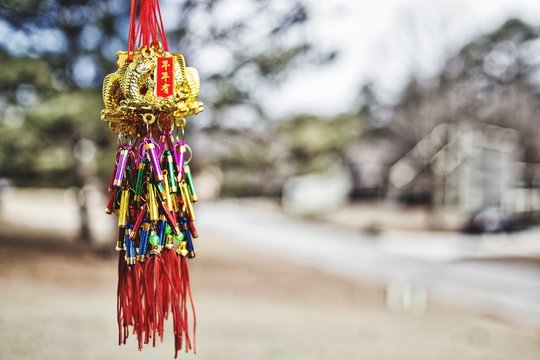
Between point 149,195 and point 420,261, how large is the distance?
46.7 ft

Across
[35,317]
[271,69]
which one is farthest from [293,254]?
[35,317]

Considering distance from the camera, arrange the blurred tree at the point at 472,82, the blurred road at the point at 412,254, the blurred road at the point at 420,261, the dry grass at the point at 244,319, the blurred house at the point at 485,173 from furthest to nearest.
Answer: the blurred house at the point at 485,173
the blurred tree at the point at 472,82
the blurred road at the point at 412,254
the blurred road at the point at 420,261
the dry grass at the point at 244,319

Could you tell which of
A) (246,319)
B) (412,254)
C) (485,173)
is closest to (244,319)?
(246,319)

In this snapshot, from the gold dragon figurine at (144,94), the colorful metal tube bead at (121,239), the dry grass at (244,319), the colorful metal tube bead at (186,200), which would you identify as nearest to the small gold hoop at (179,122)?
the gold dragon figurine at (144,94)

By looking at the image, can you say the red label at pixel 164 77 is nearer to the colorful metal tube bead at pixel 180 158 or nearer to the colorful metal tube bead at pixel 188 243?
the colorful metal tube bead at pixel 180 158

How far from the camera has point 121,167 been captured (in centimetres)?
183

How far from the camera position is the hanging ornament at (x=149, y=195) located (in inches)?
73.0

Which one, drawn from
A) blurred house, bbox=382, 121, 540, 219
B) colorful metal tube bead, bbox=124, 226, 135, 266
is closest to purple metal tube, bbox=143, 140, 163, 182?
colorful metal tube bead, bbox=124, 226, 135, 266

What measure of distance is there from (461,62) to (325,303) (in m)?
13.3

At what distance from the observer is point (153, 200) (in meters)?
1.85

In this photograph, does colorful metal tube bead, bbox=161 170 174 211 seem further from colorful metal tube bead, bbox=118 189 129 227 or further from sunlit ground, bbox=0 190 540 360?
sunlit ground, bbox=0 190 540 360

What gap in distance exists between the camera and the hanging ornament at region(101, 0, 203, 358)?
6.09 ft

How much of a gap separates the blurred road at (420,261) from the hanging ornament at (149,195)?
854 centimetres

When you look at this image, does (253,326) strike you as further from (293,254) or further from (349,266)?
(293,254)
